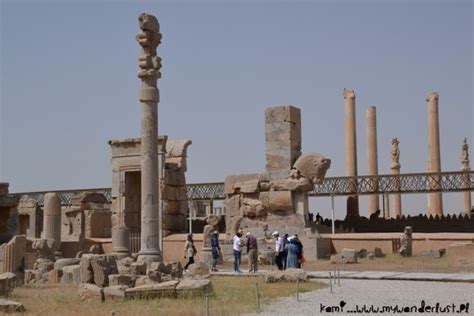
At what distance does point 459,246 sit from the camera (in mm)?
21156

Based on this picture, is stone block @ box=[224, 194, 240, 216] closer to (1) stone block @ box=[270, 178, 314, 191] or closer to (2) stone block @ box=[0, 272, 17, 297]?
(1) stone block @ box=[270, 178, 314, 191]

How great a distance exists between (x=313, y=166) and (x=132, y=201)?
802 cm

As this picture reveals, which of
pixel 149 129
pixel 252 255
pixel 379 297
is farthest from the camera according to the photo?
pixel 149 129

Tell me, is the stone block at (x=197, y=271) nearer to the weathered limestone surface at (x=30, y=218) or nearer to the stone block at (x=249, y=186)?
the stone block at (x=249, y=186)

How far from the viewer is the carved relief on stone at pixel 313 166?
2380 centimetres

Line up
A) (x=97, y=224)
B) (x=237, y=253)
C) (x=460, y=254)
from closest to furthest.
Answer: (x=237, y=253)
(x=460, y=254)
(x=97, y=224)

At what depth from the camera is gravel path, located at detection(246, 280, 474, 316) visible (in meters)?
11.2

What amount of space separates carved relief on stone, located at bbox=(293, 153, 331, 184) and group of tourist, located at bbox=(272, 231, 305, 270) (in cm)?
507

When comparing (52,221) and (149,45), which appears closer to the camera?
(149,45)

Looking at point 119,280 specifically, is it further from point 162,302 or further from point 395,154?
point 395,154

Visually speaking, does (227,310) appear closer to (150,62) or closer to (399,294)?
(399,294)

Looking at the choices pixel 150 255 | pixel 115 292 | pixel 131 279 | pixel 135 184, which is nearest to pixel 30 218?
pixel 135 184

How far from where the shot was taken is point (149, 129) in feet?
62.8

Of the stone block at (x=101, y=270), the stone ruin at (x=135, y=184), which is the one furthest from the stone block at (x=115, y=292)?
the stone ruin at (x=135, y=184)
